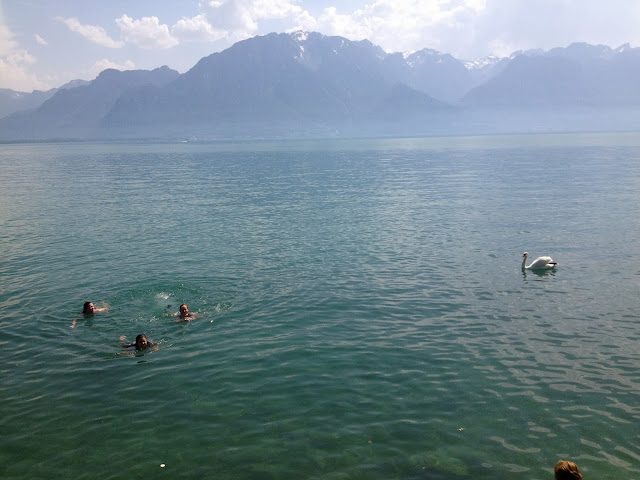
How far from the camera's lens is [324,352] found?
22.7 metres

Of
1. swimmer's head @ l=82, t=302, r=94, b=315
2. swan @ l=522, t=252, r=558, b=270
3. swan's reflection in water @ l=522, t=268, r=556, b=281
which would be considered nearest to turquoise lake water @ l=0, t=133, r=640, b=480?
swan's reflection in water @ l=522, t=268, r=556, b=281

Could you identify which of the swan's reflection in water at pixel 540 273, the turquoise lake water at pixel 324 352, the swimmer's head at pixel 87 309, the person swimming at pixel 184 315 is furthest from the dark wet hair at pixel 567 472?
the swimmer's head at pixel 87 309

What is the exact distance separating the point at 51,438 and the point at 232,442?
6.23 meters

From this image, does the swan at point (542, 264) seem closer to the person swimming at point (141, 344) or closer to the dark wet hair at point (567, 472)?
the person swimming at point (141, 344)

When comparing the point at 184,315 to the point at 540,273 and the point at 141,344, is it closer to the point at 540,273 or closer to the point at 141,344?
the point at 141,344

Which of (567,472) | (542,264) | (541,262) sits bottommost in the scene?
(542,264)

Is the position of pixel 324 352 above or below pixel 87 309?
below

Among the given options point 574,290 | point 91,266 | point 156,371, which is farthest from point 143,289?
point 574,290

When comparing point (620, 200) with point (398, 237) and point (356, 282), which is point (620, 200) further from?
point (356, 282)

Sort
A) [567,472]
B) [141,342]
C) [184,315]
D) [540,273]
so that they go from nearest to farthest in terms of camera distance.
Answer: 1. [567,472]
2. [141,342]
3. [184,315]
4. [540,273]

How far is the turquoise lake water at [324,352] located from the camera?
15.8 m

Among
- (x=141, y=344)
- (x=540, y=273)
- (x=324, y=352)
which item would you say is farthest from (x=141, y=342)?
(x=540, y=273)

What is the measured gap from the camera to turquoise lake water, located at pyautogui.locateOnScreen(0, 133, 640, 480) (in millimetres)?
15812

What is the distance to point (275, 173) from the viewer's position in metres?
119
